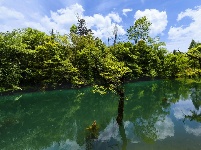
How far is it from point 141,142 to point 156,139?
1184 millimetres

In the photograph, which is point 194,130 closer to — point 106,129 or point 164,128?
point 164,128

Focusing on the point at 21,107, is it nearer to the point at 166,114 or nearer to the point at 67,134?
the point at 67,134

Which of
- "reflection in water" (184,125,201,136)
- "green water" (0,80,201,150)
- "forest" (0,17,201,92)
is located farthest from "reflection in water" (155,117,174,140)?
"forest" (0,17,201,92)

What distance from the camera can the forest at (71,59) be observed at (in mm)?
47062

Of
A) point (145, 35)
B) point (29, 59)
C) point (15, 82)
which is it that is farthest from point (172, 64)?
point (15, 82)

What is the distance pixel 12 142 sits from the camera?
19.8 metres

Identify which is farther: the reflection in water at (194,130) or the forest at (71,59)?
the forest at (71,59)

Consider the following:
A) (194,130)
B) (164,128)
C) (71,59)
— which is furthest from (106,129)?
(71,59)

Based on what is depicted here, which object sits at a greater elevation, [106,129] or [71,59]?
[71,59]

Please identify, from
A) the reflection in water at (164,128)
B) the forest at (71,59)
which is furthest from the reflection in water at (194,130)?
the forest at (71,59)

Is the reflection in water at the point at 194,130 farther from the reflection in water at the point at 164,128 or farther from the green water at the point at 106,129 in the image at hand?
the reflection in water at the point at 164,128

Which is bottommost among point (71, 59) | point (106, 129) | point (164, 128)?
point (106, 129)

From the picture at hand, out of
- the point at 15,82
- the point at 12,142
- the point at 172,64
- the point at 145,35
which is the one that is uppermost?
the point at 145,35

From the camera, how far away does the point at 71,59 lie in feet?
200
